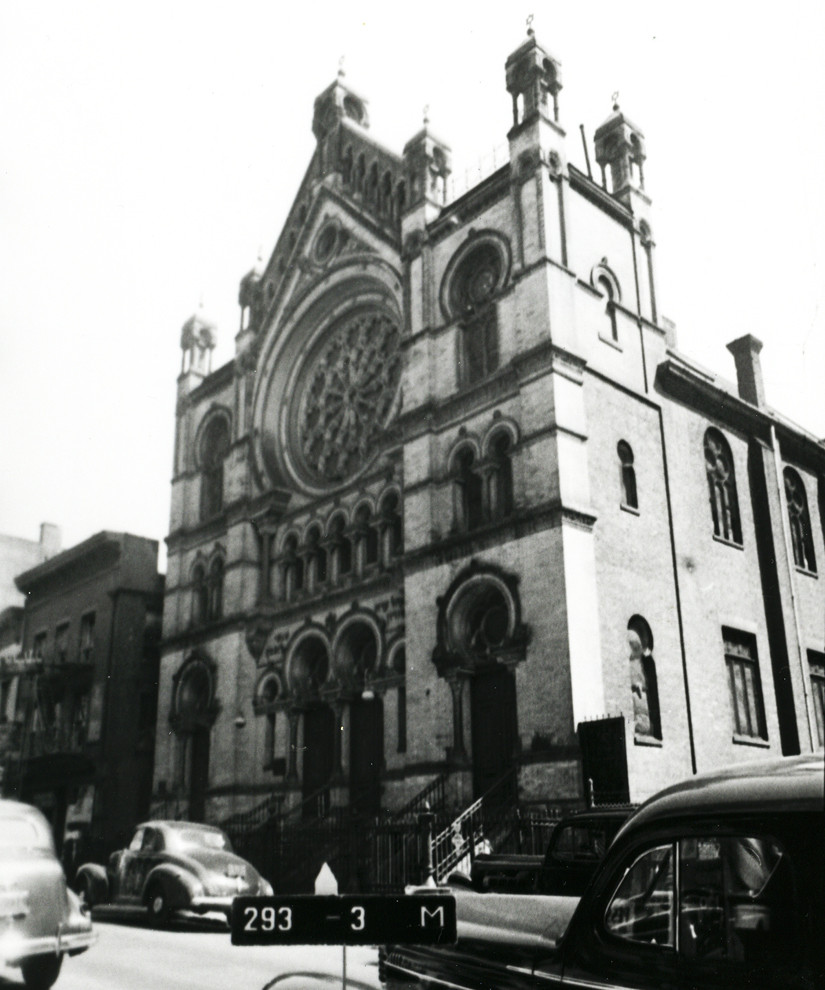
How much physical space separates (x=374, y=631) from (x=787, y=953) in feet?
67.5

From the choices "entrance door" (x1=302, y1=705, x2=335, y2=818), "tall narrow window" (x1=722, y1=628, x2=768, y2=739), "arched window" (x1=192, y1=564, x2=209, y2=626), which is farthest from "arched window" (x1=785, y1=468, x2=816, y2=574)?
"arched window" (x1=192, y1=564, x2=209, y2=626)

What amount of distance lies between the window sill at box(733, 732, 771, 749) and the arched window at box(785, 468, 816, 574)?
5.98m

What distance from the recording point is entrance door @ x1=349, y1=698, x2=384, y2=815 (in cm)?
2273

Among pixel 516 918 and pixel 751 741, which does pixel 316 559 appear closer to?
pixel 751 741

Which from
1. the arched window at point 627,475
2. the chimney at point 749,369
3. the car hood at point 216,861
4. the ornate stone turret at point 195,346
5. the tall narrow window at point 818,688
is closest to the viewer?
the car hood at point 216,861

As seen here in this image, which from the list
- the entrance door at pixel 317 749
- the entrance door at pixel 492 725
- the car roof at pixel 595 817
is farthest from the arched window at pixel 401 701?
the car roof at pixel 595 817

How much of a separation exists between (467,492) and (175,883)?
36.4 ft

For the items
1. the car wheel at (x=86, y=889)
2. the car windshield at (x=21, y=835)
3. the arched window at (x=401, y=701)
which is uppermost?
the arched window at (x=401, y=701)

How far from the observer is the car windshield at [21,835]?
19.9ft

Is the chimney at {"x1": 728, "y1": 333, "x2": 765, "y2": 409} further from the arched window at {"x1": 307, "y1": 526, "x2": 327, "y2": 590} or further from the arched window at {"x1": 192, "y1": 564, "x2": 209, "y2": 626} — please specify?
the arched window at {"x1": 192, "y1": 564, "x2": 209, "y2": 626}

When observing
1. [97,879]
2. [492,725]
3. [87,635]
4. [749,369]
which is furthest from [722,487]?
[87,635]

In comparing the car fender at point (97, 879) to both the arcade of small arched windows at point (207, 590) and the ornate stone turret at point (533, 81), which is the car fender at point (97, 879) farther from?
the ornate stone turret at point (533, 81)

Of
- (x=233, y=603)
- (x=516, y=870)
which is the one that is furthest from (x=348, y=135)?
(x=516, y=870)

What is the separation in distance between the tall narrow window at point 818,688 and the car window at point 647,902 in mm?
22891
